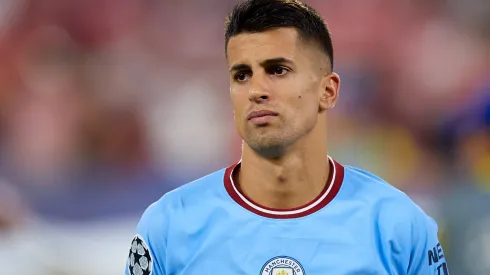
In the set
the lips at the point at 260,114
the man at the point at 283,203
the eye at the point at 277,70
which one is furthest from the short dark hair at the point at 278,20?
the lips at the point at 260,114

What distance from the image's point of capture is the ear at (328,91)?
8.61 feet

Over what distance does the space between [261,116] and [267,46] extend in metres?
0.24

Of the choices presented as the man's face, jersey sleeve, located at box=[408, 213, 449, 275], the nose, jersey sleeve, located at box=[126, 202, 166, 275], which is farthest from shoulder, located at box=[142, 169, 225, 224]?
jersey sleeve, located at box=[408, 213, 449, 275]

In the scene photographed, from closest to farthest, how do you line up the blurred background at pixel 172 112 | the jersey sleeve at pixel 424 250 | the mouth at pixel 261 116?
the mouth at pixel 261 116, the jersey sleeve at pixel 424 250, the blurred background at pixel 172 112

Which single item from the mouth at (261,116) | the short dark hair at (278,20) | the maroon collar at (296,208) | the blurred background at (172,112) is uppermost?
the blurred background at (172,112)

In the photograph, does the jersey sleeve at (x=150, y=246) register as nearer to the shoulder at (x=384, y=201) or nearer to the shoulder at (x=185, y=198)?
the shoulder at (x=185, y=198)

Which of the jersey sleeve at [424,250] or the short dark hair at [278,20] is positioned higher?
the short dark hair at [278,20]

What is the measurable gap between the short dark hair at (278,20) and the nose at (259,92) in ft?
0.67

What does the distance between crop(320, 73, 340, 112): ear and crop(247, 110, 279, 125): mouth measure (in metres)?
0.26

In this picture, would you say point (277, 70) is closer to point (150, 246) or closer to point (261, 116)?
point (261, 116)

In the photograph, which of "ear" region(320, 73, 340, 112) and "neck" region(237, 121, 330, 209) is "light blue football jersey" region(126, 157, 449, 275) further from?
"ear" region(320, 73, 340, 112)

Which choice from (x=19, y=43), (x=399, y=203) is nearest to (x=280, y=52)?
(x=399, y=203)

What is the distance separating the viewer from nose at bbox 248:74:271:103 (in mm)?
2420

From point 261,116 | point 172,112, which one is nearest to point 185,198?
point 261,116
